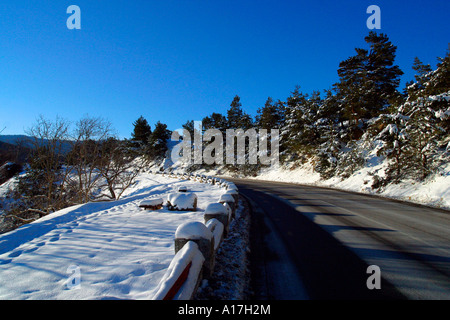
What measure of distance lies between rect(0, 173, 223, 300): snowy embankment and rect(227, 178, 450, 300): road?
1.86 meters

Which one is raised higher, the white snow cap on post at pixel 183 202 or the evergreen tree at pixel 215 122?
the evergreen tree at pixel 215 122

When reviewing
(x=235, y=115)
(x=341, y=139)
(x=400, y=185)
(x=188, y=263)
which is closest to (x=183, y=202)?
(x=188, y=263)

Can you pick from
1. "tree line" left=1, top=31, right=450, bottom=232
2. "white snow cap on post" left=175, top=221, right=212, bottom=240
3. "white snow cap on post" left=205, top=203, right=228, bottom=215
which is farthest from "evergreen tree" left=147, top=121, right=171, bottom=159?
"white snow cap on post" left=175, top=221, right=212, bottom=240

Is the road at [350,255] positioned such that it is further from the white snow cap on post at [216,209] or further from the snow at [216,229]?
the white snow cap on post at [216,209]

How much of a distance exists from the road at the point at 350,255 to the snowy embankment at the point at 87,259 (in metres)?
1.86

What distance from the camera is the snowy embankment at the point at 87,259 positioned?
9.01 feet

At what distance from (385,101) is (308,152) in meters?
10.6

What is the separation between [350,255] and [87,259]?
16.9ft

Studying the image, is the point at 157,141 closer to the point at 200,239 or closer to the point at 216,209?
the point at 216,209

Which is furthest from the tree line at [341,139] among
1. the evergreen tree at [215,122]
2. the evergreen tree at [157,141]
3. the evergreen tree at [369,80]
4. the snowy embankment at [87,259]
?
the evergreen tree at [157,141]

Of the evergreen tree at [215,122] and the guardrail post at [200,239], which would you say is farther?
the evergreen tree at [215,122]

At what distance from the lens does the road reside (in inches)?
109
